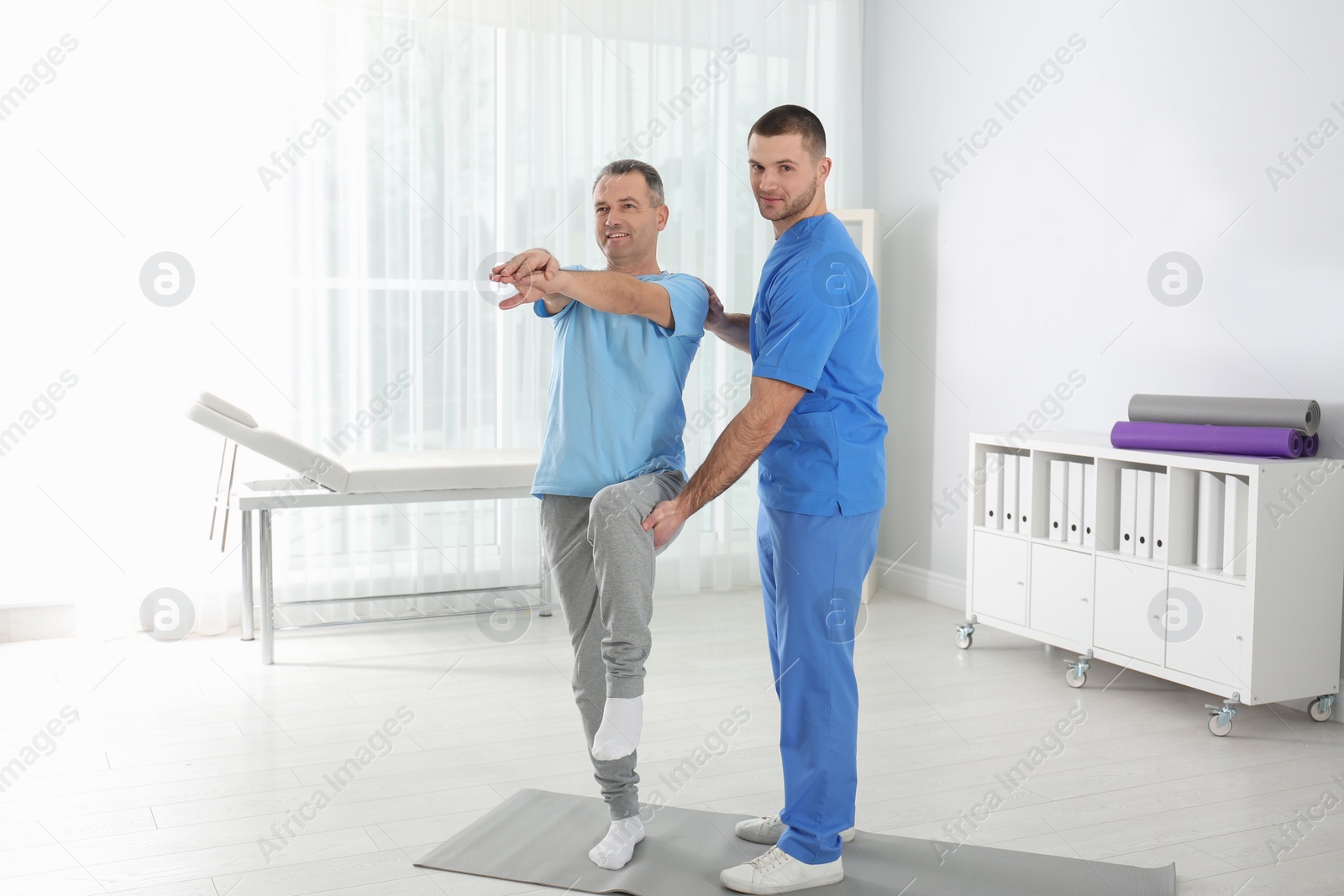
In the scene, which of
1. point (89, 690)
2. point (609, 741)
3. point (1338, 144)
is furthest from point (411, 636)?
point (1338, 144)

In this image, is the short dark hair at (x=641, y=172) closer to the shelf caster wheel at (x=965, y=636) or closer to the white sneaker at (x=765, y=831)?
the white sneaker at (x=765, y=831)

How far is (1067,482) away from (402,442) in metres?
2.39

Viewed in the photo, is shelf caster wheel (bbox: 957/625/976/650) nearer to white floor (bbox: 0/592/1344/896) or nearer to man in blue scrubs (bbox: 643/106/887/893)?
white floor (bbox: 0/592/1344/896)

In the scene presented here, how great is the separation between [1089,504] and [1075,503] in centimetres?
7

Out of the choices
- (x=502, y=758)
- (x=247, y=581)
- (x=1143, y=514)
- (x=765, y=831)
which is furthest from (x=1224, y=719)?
(x=247, y=581)

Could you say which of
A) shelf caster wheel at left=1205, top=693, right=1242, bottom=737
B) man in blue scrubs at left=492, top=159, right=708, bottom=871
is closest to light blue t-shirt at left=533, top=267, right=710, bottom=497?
man in blue scrubs at left=492, top=159, right=708, bottom=871

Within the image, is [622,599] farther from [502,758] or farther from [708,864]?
[502,758]

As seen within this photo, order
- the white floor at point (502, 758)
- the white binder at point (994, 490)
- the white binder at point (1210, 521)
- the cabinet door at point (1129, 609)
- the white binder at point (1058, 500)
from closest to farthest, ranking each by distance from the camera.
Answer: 1. the white floor at point (502, 758)
2. the white binder at point (1210, 521)
3. the cabinet door at point (1129, 609)
4. the white binder at point (1058, 500)
5. the white binder at point (994, 490)

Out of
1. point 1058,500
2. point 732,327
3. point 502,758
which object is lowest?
point 502,758

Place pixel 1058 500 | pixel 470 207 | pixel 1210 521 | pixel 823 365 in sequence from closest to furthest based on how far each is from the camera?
pixel 823 365 < pixel 1210 521 < pixel 1058 500 < pixel 470 207

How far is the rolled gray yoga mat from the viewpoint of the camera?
9.36ft

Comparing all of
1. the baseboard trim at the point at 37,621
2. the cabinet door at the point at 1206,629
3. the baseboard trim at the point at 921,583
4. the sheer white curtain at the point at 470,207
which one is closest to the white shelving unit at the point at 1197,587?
the cabinet door at the point at 1206,629

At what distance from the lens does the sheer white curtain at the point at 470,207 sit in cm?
404

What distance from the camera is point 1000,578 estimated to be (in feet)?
11.9
